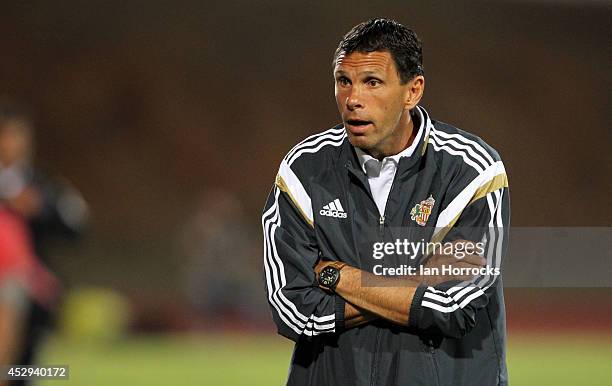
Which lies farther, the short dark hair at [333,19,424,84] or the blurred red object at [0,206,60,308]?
the blurred red object at [0,206,60,308]

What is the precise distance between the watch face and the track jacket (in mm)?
37

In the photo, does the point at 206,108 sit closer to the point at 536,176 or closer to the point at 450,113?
the point at 450,113

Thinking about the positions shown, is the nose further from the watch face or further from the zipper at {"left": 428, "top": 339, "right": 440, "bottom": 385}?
the zipper at {"left": 428, "top": 339, "right": 440, "bottom": 385}

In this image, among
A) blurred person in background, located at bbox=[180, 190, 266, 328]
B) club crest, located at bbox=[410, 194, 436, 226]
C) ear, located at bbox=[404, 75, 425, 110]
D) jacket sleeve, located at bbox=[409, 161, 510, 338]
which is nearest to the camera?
jacket sleeve, located at bbox=[409, 161, 510, 338]

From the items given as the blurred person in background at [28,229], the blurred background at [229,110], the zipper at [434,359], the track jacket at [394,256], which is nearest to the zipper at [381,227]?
the track jacket at [394,256]

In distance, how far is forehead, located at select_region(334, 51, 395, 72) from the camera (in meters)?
2.64

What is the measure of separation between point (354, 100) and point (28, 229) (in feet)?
11.0

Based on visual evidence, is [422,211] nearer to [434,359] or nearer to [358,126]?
[358,126]

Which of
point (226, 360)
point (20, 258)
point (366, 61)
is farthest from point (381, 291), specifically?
point (226, 360)

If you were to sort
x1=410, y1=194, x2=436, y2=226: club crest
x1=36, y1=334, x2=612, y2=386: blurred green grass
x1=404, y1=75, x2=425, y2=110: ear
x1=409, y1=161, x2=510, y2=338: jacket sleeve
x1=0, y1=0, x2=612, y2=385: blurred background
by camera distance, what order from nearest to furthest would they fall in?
1. x1=409, y1=161, x2=510, y2=338: jacket sleeve
2. x1=410, y1=194, x2=436, y2=226: club crest
3. x1=404, y1=75, x2=425, y2=110: ear
4. x1=36, y1=334, x2=612, y2=386: blurred green grass
5. x1=0, y1=0, x2=612, y2=385: blurred background

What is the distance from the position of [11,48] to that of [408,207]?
12306mm

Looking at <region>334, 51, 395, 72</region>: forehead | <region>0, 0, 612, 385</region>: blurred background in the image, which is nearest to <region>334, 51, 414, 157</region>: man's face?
<region>334, 51, 395, 72</region>: forehead

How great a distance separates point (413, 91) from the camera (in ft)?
9.09

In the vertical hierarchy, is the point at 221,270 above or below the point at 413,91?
above
